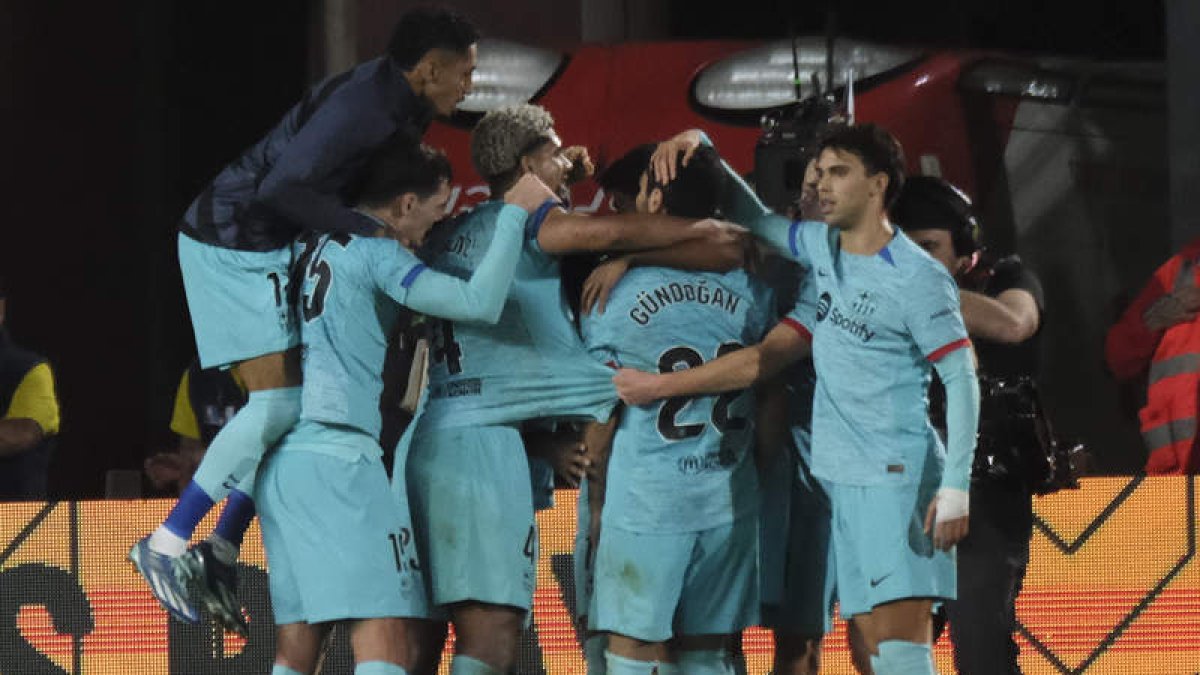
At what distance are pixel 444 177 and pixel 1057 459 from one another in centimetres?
217

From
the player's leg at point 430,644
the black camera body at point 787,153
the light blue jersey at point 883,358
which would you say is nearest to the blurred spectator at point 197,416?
the black camera body at point 787,153

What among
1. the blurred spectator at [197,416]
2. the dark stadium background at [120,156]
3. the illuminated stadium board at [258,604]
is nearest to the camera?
the illuminated stadium board at [258,604]

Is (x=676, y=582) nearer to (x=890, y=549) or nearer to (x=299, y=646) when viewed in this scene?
(x=890, y=549)

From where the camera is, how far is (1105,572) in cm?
829

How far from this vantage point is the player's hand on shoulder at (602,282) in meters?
6.67

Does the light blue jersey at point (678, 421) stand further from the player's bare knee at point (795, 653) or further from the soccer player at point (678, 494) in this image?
the player's bare knee at point (795, 653)

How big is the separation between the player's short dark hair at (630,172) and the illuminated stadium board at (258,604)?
5.61 feet

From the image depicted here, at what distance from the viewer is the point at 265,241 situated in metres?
6.82

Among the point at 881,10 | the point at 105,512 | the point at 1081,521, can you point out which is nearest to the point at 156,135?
the point at 881,10

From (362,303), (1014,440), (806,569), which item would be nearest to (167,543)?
(362,303)

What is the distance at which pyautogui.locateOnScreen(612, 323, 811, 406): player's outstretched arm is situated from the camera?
21.5ft

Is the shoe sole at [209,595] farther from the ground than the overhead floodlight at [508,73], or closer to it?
closer to it

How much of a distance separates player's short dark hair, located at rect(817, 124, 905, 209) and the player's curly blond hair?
0.87m

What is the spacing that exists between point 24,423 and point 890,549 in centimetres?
467
